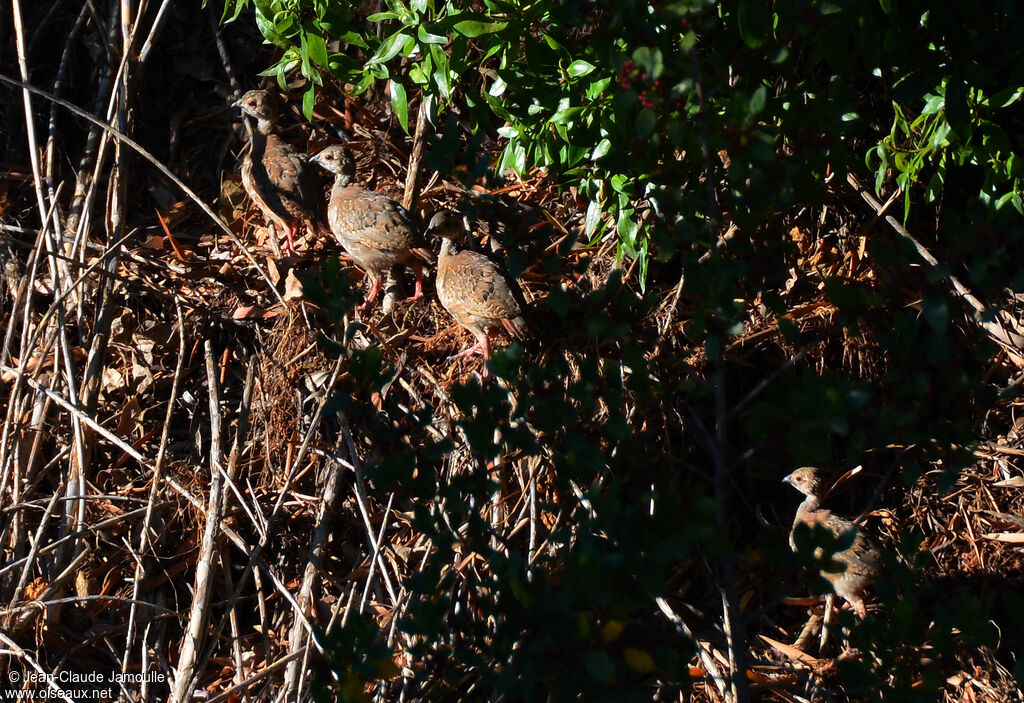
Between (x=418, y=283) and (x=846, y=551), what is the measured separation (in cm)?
260

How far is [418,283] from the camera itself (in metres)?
5.14

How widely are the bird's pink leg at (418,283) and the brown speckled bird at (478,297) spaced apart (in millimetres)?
175

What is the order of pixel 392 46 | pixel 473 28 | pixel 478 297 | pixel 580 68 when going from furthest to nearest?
1. pixel 478 297
2. pixel 392 46
3. pixel 473 28
4. pixel 580 68

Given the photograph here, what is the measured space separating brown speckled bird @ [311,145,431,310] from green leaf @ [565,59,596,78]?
5.60ft

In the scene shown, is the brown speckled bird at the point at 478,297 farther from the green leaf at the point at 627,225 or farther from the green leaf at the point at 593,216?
Answer: the green leaf at the point at 627,225

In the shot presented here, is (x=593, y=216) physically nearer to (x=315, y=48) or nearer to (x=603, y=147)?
(x=603, y=147)

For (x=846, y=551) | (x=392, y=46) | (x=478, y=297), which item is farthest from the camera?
(x=478, y=297)

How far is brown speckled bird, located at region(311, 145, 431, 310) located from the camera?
495 cm

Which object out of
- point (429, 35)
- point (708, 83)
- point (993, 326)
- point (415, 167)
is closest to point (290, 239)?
point (415, 167)

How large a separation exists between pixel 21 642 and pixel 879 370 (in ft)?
14.3

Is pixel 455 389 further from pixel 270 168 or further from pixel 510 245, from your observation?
pixel 270 168

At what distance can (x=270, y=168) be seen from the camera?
5477mm

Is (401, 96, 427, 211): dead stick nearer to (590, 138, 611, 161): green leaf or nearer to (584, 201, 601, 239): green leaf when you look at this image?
(584, 201, 601, 239): green leaf

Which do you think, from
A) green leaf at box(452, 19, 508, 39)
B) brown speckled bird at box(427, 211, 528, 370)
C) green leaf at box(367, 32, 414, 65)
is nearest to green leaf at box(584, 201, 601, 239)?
brown speckled bird at box(427, 211, 528, 370)
